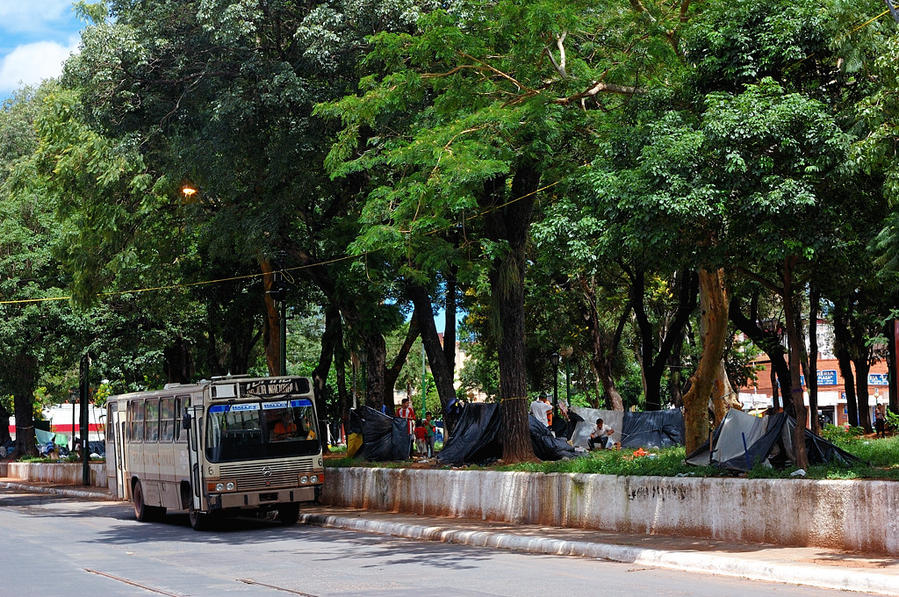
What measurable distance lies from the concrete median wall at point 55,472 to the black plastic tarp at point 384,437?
1709cm

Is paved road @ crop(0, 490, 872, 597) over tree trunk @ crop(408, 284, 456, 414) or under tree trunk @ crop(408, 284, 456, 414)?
under

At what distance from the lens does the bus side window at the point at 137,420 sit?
24359mm

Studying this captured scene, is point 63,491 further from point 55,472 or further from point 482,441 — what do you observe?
point 482,441

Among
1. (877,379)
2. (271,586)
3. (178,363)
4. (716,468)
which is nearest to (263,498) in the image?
(271,586)

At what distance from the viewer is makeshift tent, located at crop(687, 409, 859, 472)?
14.9m

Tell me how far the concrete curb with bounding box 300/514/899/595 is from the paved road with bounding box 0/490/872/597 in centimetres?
Answer: 27

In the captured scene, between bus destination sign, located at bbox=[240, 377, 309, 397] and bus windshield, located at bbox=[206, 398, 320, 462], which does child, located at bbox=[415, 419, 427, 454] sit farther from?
bus windshield, located at bbox=[206, 398, 320, 462]

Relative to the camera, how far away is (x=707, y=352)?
59.0 ft

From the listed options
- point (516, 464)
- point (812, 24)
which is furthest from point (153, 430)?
point (812, 24)

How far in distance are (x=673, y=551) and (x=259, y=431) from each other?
382 inches

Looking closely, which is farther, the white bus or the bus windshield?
the bus windshield

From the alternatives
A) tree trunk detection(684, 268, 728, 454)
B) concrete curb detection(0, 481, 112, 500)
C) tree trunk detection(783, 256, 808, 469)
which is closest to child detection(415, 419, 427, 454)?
concrete curb detection(0, 481, 112, 500)

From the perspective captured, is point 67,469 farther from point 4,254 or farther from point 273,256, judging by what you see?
point 273,256

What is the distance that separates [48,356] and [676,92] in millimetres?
31843
